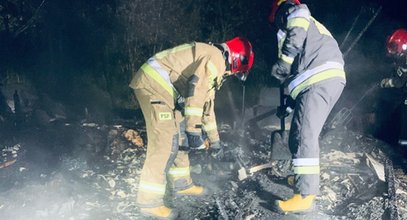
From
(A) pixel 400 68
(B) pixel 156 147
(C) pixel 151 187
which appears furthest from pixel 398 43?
(C) pixel 151 187

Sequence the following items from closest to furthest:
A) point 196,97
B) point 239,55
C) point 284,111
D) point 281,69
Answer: point 196,97, point 281,69, point 239,55, point 284,111

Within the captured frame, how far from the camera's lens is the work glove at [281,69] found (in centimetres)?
402

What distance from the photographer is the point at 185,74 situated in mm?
3951

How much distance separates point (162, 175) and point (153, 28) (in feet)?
17.2

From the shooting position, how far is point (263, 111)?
732 centimetres

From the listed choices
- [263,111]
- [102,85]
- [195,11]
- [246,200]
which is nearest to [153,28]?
[195,11]

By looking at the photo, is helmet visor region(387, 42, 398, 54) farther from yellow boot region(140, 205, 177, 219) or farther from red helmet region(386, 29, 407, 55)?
yellow boot region(140, 205, 177, 219)

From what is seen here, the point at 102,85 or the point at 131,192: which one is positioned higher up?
the point at 102,85

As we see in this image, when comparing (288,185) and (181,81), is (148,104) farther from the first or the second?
(288,185)

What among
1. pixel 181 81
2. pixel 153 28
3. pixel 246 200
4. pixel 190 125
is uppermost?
pixel 153 28

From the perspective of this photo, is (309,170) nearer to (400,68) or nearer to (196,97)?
(196,97)

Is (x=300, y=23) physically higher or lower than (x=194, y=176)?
higher

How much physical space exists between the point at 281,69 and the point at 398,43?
2929 millimetres

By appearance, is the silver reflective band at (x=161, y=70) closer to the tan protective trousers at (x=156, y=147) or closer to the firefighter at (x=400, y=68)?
the tan protective trousers at (x=156, y=147)
